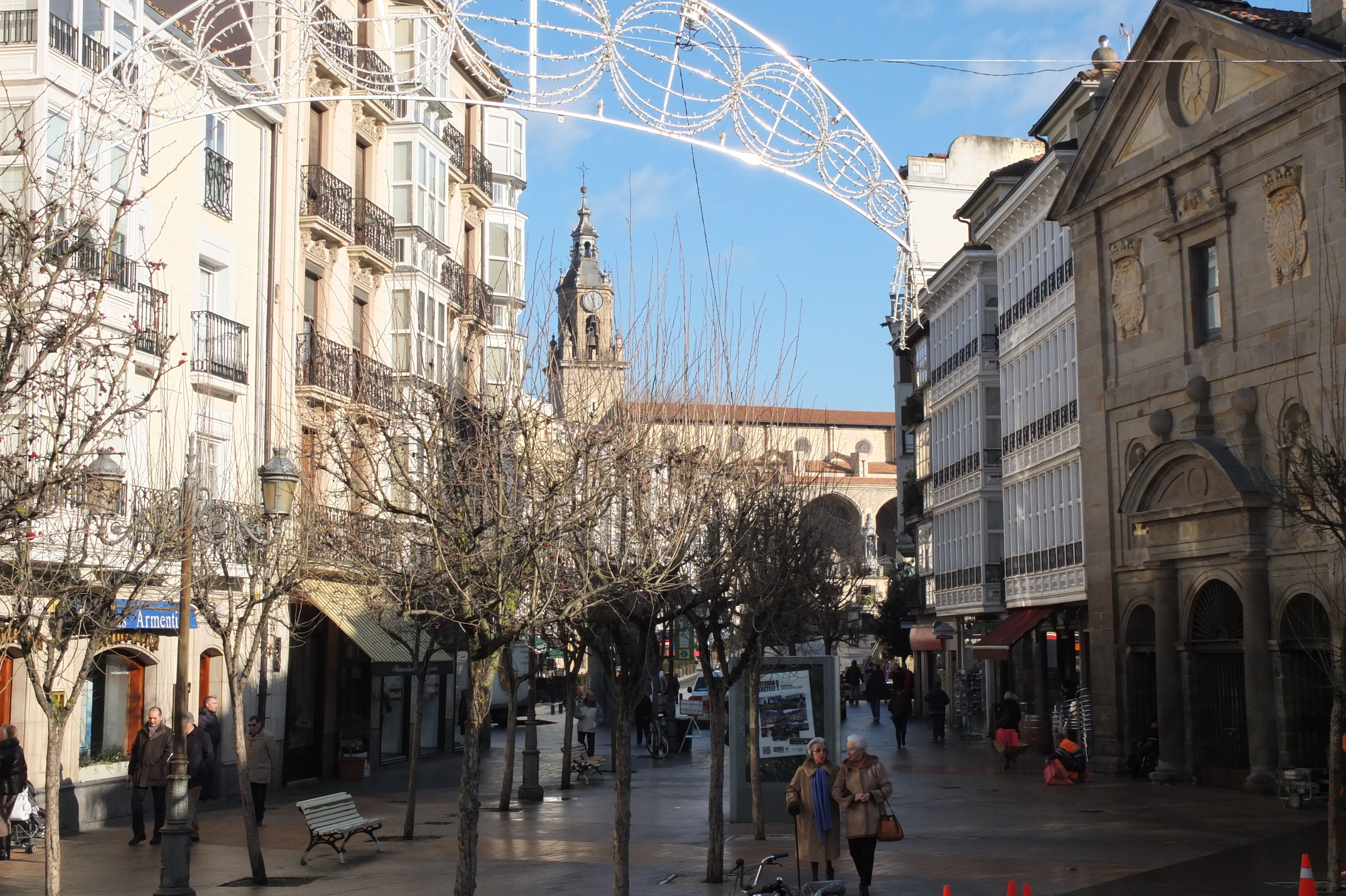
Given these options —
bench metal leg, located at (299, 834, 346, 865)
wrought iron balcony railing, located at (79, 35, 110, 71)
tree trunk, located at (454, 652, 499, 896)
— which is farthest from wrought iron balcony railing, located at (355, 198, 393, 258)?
tree trunk, located at (454, 652, 499, 896)

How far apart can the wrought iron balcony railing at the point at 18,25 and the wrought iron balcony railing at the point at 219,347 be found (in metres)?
6.26

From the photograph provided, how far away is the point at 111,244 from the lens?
9961 mm

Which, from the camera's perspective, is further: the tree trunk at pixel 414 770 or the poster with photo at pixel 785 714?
the tree trunk at pixel 414 770

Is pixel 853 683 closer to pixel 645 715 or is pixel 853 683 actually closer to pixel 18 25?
pixel 645 715

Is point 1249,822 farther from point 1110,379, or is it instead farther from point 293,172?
point 293,172

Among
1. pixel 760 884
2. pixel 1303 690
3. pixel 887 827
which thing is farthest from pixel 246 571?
pixel 1303 690

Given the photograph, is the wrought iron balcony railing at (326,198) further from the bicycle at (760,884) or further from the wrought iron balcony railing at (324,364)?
the bicycle at (760,884)

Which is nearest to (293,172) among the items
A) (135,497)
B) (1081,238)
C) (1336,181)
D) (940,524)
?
(135,497)

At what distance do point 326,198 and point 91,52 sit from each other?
9.53 meters

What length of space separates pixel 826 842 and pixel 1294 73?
19240 millimetres

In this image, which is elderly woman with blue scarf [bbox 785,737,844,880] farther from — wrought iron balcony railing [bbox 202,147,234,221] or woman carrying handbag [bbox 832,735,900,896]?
wrought iron balcony railing [bbox 202,147,234,221]

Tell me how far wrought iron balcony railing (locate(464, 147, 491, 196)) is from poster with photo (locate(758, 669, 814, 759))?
24.9 meters

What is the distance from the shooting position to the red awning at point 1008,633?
4141 centimetres

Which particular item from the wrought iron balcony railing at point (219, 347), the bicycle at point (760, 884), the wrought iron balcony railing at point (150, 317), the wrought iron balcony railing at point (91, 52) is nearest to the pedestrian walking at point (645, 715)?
the wrought iron balcony railing at point (219, 347)
